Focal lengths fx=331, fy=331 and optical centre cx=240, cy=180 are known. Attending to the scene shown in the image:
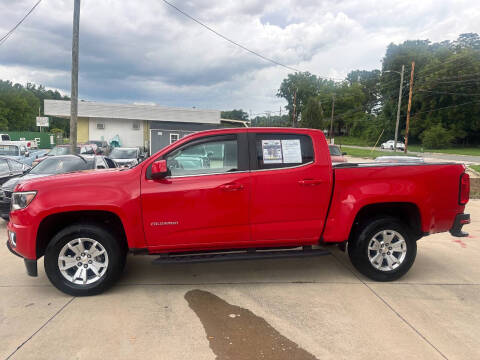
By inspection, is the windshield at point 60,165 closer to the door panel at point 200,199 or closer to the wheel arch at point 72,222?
the wheel arch at point 72,222

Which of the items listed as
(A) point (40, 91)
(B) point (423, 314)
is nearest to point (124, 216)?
(B) point (423, 314)

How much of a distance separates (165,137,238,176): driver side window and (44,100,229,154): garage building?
25719 millimetres

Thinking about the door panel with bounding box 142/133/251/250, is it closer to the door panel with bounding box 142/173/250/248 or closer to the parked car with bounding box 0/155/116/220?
the door panel with bounding box 142/173/250/248

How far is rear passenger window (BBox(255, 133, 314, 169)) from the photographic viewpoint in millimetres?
3942

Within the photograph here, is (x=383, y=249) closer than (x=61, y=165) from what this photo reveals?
Yes

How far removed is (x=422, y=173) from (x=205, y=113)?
96.0ft

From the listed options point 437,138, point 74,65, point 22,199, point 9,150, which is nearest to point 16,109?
point 9,150

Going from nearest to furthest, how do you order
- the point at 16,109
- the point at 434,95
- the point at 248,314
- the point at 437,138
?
the point at 248,314
the point at 437,138
the point at 434,95
the point at 16,109

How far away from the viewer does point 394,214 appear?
173 inches

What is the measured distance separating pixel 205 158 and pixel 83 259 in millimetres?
1815

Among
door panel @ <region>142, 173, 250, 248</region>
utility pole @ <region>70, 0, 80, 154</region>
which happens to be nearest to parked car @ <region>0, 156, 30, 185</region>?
utility pole @ <region>70, 0, 80, 154</region>

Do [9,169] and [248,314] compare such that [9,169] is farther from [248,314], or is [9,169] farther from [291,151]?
[248,314]

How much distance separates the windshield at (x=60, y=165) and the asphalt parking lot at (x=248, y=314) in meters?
3.52

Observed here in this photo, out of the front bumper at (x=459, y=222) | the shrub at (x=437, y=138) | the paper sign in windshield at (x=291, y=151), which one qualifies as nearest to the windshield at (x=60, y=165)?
the paper sign in windshield at (x=291, y=151)
